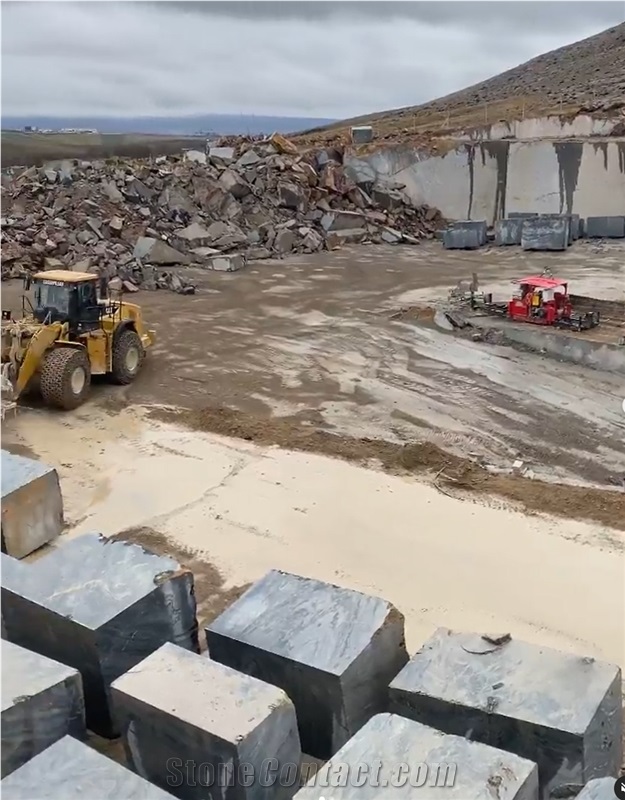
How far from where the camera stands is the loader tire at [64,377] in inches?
453

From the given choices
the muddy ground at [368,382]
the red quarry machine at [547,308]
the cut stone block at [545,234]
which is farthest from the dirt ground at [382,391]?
the cut stone block at [545,234]

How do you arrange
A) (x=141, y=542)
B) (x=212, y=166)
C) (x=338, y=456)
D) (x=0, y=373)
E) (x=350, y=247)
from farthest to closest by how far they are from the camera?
(x=212, y=166)
(x=350, y=247)
(x=0, y=373)
(x=338, y=456)
(x=141, y=542)

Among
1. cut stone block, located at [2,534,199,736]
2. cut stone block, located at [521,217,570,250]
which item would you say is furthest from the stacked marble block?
cut stone block, located at [2,534,199,736]

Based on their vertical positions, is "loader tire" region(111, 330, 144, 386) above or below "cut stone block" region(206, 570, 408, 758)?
above

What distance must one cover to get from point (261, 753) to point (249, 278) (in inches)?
706

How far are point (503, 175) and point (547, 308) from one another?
16.3 meters

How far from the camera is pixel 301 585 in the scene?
5.84 metres

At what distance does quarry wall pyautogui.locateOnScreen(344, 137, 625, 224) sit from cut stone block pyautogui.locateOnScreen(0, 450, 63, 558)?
23672 mm

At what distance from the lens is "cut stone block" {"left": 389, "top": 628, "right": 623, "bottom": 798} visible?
456 cm

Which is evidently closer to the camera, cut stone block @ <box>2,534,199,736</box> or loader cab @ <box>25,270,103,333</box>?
cut stone block @ <box>2,534,199,736</box>

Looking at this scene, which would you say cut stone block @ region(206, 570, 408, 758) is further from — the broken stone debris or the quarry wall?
the quarry wall

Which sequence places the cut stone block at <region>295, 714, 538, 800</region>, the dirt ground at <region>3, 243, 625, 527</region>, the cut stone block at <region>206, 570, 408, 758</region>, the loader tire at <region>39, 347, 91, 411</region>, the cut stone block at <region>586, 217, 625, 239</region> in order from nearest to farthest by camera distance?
the cut stone block at <region>295, 714, 538, 800</region>, the cut stone block at <region>206, 570, 408, 758</region>, the dirt ground at <region>3, 243, 625, 527</region>, the loader tire at <region>39, 347, 91, 411</region>, the cut stone block at <region>586, 217, 625, 239</region>

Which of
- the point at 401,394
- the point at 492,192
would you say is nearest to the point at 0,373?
the point at 401,394

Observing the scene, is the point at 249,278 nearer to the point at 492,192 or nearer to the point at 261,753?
the point at 492,192
